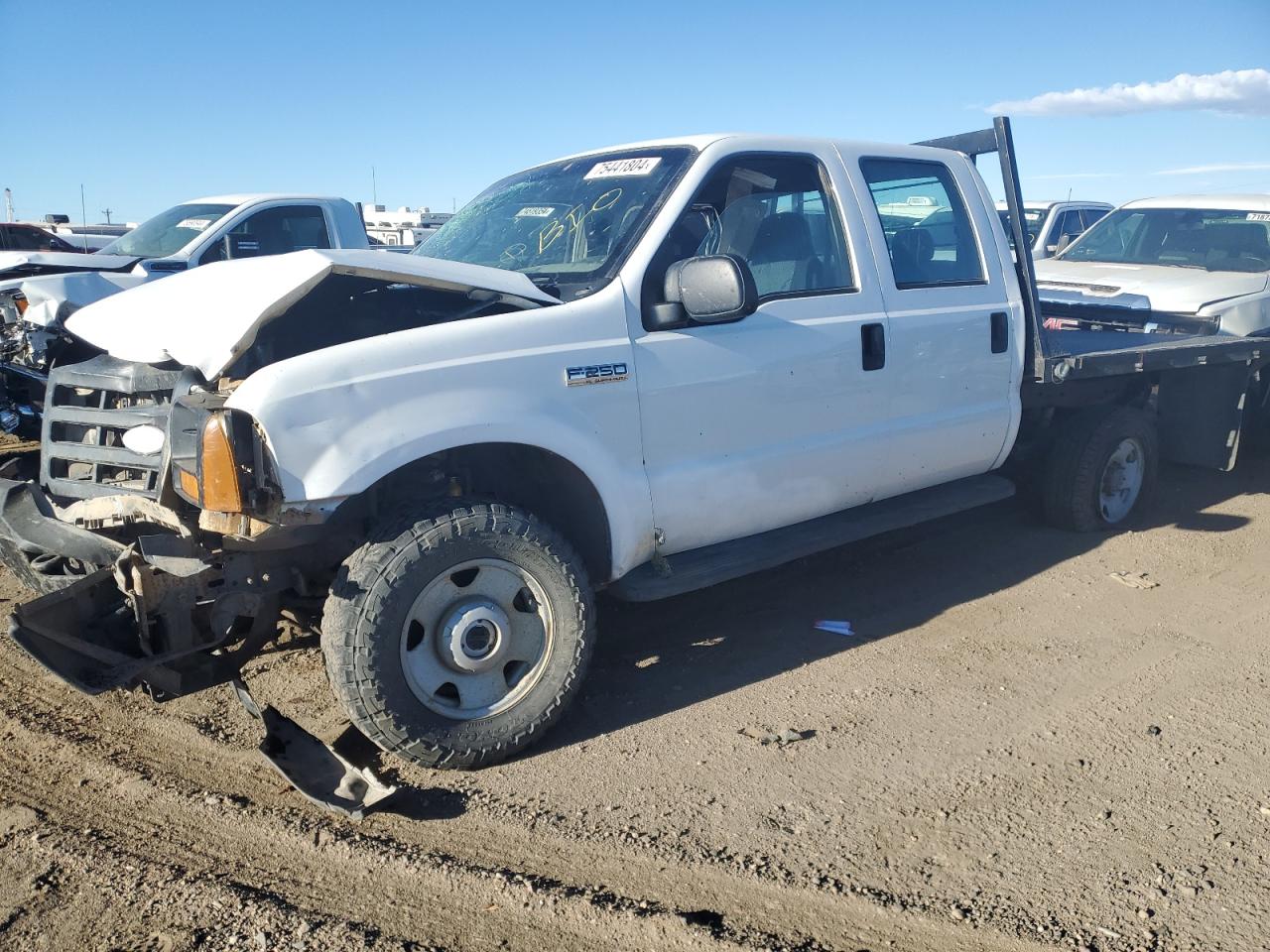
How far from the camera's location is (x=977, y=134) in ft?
17.7

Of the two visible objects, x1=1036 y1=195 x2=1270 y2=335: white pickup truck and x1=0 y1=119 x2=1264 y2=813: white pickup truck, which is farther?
x1=1036 y1=195 x2=1270 y2=335: white pickup truck

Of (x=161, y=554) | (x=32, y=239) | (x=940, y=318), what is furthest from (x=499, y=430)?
(x=32, y=239)

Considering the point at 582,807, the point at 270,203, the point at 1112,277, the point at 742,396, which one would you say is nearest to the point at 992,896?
the point at 582,807

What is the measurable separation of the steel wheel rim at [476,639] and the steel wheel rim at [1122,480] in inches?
157

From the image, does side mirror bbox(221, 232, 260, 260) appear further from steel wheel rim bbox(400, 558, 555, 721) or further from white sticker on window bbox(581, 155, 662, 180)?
→ steel wheel rim bbox(400, 558, 555, 721)

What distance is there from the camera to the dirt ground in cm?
268

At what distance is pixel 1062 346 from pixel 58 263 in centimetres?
770

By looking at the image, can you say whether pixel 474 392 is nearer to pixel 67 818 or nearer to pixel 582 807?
pixel 582 807

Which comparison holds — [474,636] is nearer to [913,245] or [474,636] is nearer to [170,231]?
[913,245]

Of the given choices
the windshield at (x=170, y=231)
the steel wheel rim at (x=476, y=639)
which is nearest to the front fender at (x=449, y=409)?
the steel wheel rim at (x=476, y=639)

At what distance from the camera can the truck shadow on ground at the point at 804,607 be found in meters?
4.13

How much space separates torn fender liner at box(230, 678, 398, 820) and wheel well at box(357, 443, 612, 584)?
83cm

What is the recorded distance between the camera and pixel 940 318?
4715mm

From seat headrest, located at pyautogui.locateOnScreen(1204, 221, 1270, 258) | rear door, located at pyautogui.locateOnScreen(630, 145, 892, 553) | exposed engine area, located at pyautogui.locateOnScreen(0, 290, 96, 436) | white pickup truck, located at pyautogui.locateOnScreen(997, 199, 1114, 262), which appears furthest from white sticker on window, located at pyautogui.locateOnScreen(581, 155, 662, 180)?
white pickup truck, located at pyautogui.locateOnScreen(997, 199, 1114, 262)
